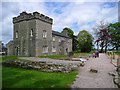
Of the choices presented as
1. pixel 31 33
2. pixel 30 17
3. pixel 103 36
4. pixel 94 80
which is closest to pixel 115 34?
pixel 103 36

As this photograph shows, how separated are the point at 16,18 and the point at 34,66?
24807 mm

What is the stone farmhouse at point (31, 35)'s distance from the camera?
35.5 m

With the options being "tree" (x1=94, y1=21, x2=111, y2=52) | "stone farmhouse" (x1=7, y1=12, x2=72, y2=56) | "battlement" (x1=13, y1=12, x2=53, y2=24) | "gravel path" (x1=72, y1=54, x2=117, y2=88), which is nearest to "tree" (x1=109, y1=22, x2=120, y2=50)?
"tree" (x1=94, y1=21, x2=111, y2=52)

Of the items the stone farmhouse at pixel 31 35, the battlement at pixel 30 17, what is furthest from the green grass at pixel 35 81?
the battlement at pixel 30 17

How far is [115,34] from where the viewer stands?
2891 inches

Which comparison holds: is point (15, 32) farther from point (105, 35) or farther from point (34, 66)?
point (105, 35)

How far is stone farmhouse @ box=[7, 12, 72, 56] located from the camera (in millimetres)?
35469

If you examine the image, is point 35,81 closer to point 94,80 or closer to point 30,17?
point 94,80

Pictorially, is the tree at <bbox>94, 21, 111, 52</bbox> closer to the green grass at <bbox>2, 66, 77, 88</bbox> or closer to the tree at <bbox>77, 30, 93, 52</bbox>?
the tree at <bbox>77, 30, 93, 52</bbox>

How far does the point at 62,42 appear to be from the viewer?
165ft

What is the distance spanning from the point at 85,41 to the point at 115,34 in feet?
46.0

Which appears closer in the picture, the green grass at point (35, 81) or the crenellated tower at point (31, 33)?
the green grass at point (35, 81)

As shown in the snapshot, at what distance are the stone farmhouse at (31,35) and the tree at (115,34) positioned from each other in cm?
4120

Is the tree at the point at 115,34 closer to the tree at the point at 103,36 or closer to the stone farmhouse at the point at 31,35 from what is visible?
the tree at the point at 103,36
